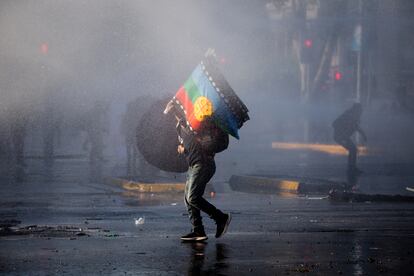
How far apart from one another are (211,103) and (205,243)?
4.80 feet

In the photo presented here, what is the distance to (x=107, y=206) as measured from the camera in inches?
686

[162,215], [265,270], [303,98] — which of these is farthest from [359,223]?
[303,98]

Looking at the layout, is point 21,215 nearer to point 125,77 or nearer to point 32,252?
point 32,252

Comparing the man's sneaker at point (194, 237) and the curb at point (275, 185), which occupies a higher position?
the curb at point (275, 185)

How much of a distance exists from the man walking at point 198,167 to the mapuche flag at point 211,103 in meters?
0.10

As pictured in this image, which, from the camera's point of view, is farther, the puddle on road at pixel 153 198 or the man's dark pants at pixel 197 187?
the puddle on road at pixel 153 198

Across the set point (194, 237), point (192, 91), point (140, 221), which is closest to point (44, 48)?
point (140, 221)

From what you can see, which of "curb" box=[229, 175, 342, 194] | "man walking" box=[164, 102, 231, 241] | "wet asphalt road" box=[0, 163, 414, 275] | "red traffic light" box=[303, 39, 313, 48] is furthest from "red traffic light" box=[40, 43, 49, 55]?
"red traffic light" box=[303, 39, 313, 48]

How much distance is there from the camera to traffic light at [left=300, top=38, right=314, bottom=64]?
6016cm

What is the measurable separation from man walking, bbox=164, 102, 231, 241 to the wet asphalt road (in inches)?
9.0

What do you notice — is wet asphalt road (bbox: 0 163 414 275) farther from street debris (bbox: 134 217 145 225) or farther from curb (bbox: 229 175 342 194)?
curb (bbox: 229 175 342 194)

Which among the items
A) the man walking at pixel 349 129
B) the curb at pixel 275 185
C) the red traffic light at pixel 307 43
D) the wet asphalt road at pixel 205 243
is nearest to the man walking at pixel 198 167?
the wet asphalt road at pixel 205 243

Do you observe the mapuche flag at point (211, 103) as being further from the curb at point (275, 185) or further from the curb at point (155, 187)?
the curb at point (275, 185)

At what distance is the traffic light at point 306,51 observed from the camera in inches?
2368
